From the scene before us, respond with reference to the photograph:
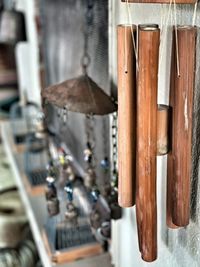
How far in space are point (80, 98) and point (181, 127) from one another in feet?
1.22

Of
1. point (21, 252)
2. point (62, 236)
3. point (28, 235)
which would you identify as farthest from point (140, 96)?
point (28, 235)

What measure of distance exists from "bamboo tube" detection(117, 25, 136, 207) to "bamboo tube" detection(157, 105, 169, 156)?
1.9 inches

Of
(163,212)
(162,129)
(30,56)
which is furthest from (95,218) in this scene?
(30,56)

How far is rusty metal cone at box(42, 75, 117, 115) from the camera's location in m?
1.05

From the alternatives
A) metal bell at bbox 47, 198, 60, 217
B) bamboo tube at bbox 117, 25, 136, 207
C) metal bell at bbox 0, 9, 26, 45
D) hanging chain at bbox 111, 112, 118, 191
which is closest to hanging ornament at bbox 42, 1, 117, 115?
hanging chain at bbox 111, 112, 118, 191

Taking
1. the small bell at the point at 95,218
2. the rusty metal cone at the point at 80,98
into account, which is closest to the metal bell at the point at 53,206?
the small bell at the point at 95,218

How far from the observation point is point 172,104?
780 millimetres

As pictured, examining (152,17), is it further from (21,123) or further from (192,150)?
(21,123)

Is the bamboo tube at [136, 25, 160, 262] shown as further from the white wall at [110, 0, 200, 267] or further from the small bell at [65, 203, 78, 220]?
the small bell at [65, 203, 78, 220]

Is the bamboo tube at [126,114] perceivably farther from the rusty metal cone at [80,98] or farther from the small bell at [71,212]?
the small bell at [71,212]

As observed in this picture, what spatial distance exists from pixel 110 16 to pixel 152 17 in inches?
11.6

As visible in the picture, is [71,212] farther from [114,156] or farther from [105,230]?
[114,156]

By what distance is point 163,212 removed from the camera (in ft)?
3.33

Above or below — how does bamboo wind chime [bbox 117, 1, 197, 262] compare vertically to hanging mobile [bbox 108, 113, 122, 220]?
above
